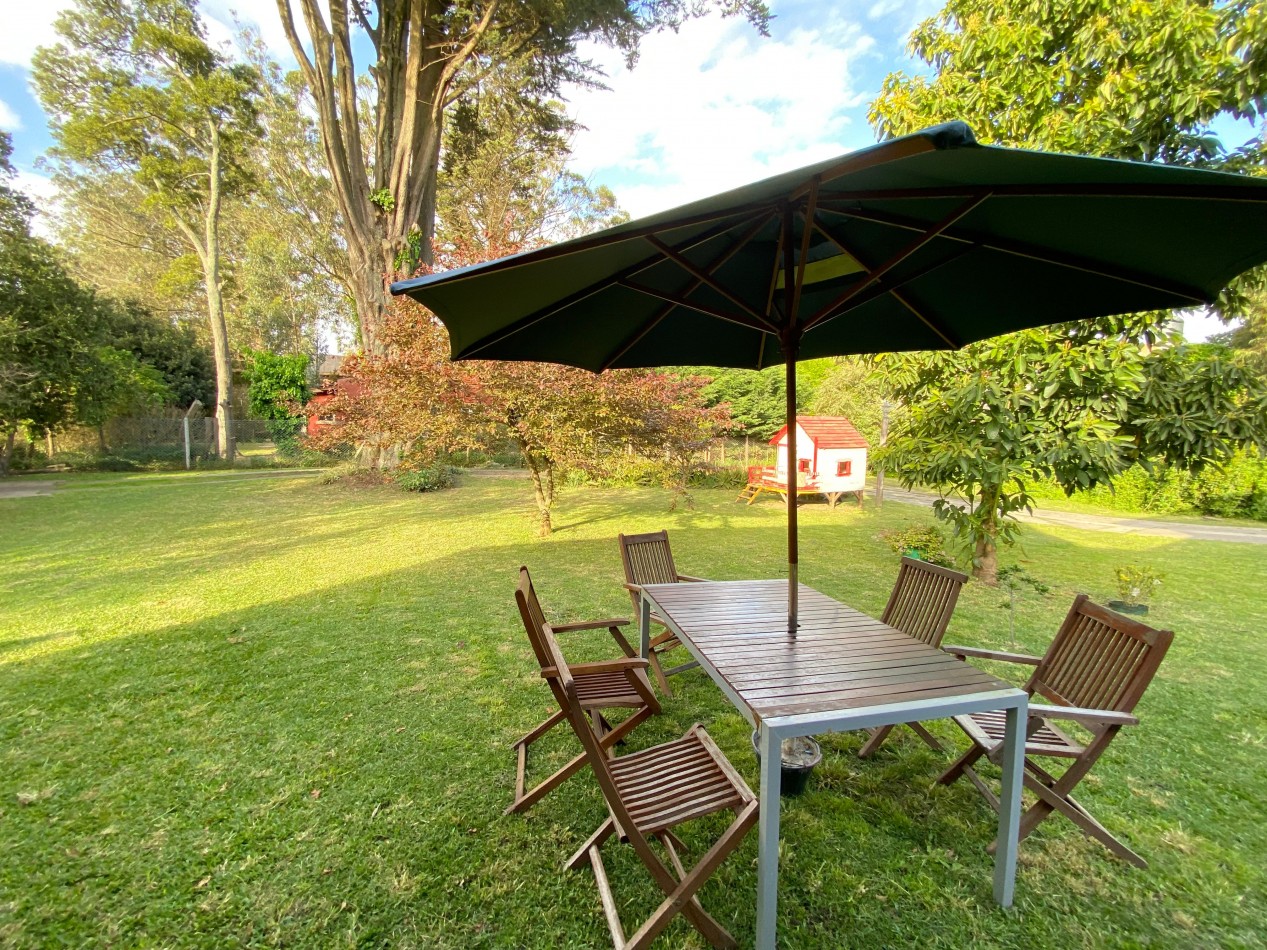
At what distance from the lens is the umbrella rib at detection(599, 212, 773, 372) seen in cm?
234

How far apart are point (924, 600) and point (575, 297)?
97.7 inches

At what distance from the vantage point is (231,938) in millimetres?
1804

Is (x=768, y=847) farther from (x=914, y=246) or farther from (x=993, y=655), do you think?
(x=914, y=246)

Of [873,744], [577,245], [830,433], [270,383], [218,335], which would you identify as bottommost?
[873,744]

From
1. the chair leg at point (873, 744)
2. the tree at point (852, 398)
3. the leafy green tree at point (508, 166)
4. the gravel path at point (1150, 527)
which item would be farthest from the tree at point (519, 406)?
the tree at point (852, 398)

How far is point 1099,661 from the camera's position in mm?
2195

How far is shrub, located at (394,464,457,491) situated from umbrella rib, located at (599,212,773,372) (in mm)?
10668

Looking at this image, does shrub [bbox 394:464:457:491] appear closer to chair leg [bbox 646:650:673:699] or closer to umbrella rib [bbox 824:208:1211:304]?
chair leg [bbox 646:650:673:699]

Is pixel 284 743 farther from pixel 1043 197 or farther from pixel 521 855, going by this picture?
pixel 1043 197

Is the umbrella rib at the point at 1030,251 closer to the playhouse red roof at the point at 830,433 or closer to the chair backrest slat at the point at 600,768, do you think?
the chair backrest slat at the point at 600,768

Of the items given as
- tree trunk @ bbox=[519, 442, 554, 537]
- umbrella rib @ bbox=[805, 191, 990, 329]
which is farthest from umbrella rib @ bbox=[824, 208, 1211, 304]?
tree trunk @ bbox=[519, 442, 554, 537]

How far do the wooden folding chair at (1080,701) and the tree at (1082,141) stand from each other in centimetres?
289

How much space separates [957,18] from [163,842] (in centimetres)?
868

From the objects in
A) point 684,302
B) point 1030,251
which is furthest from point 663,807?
point 1030,251
